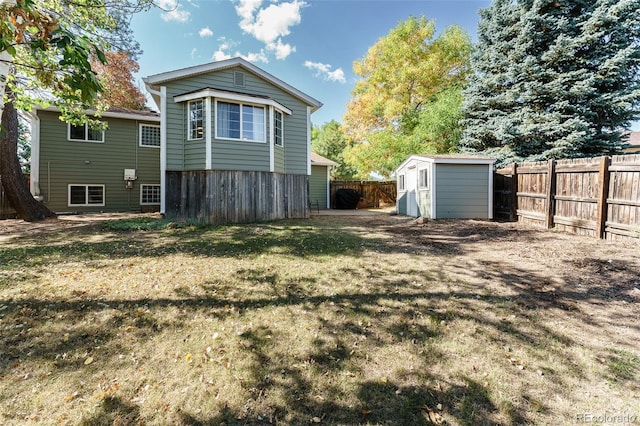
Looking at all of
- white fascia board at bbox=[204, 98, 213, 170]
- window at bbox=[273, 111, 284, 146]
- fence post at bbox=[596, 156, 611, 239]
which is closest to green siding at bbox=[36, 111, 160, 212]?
white fascia board at bbox=[204, 98, 213, 170]

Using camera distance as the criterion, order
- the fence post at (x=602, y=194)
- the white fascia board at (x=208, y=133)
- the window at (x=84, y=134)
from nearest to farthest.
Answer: the fence post at (x=602, y=194), the white fascia board at (x=208, y=133), the window at (x=84, y=134)

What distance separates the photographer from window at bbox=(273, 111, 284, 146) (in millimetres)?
11153

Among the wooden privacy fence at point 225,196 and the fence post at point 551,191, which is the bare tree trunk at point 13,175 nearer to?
the wooden privacy fence at point 225,196

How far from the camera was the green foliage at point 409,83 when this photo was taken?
59.5 ft

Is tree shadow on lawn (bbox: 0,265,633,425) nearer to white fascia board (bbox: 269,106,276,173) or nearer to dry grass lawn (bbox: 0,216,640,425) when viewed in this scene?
dry grass lawn (bbox: 0,216,640,425)

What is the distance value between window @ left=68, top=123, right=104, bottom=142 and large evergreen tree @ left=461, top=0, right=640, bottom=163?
59.5ft

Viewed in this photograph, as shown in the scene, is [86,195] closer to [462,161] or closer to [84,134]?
[84,134]

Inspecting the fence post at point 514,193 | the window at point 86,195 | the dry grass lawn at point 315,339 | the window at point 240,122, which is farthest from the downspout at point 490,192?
the window at point 86,195

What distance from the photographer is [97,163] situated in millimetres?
13656

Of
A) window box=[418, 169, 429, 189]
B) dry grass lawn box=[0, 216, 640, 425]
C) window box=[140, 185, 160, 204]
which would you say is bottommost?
dry grass lawn box=[0, 216, 640, 425]

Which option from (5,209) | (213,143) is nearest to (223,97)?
(213,143)

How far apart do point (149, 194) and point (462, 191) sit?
1474cm

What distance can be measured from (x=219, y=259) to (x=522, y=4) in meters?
16.2

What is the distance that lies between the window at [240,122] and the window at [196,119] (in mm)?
574
